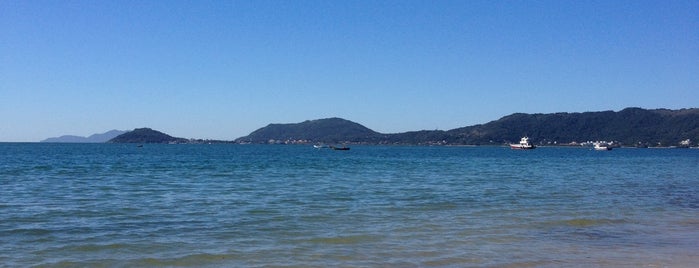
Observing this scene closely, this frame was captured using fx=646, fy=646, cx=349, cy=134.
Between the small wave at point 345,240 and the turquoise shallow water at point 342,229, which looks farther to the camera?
the small wave at point 345,240

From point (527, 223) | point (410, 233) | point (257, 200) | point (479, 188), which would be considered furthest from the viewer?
point (479, 188)

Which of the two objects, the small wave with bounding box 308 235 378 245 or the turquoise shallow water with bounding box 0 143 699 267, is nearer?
the turquoise shallow water with bounding box 0 143 699 267

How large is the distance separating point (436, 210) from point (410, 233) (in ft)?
16.8

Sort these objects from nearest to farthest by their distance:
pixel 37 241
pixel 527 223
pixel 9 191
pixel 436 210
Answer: pixel 37 241 < pixel 527 223 < pixel 436 210 < pixel 9 191

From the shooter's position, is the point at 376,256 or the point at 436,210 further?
the point at 436,210

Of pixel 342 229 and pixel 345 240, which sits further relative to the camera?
pixel 342 229

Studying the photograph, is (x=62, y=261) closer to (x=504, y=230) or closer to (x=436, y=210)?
(x=504, y=230)

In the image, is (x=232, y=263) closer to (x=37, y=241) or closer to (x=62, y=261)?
(x=62, y=261)

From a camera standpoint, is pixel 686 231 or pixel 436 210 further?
pixel 436 210

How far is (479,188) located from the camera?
29625 millimetres

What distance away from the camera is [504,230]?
1556 cm

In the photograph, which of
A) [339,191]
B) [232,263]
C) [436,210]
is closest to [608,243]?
[436,210]

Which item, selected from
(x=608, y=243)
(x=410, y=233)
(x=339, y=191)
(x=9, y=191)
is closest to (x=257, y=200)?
(x=339, y=191)

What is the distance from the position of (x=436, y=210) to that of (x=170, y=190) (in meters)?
12.6
